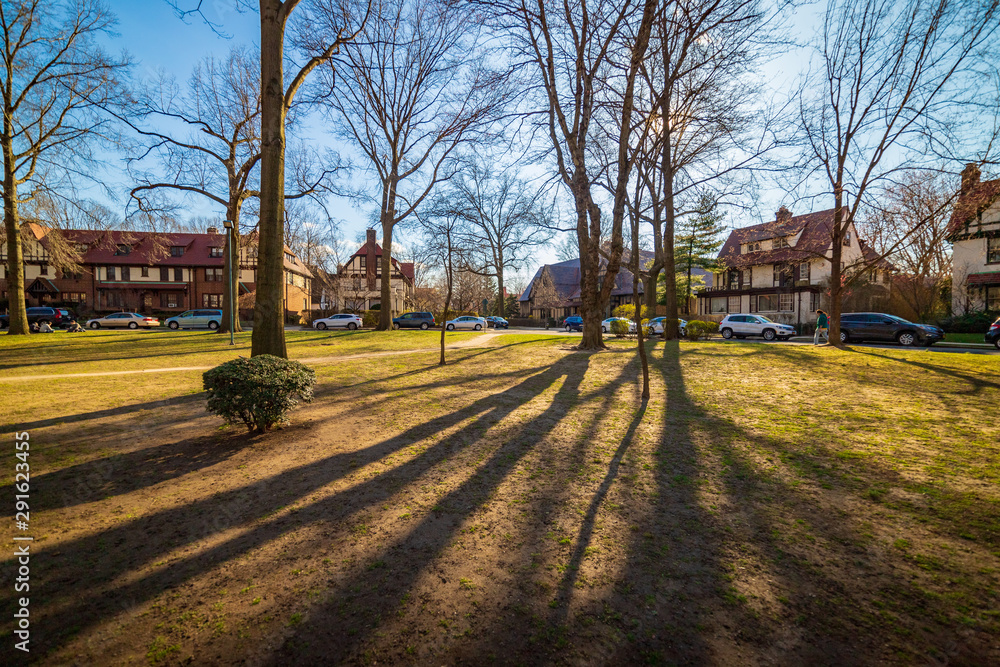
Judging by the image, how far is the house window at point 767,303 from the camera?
40978 mm

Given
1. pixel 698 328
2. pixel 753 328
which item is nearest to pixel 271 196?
pixel 698 328

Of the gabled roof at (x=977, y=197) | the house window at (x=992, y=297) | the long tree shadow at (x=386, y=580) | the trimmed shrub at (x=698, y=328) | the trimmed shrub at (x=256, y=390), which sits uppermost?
the gabled roof at (x=977, y=197)

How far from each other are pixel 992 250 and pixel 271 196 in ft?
137

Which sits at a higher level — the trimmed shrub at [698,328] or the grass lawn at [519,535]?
the trimmed shrub at [698,328]

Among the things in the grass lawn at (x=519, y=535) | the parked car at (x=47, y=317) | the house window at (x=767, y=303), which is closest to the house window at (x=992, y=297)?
the house window at (x=767, y=303)

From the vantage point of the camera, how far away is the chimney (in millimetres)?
12078

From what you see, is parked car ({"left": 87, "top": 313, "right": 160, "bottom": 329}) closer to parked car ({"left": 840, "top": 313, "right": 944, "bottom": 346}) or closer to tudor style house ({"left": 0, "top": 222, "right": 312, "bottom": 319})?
tudor style house ({"left": 0, "top": 222, "right": 312, "bottom": 319})

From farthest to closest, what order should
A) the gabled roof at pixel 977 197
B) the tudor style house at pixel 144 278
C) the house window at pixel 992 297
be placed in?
1. the tudor style house at pixel 144 278
2. the house window at pixel 992 297
3. the gabled roof at pixel 977 197

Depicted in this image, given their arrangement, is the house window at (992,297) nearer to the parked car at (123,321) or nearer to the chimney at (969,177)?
the chimney at (969,177)

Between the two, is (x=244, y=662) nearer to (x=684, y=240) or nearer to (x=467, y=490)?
(x=467, y=490)

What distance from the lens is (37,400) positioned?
741 cm

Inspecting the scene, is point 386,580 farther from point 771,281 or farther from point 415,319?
point 771,281

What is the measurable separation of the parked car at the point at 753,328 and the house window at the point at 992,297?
1360 cm

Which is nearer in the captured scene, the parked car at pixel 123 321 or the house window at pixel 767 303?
the parked car at pixel 123 321
